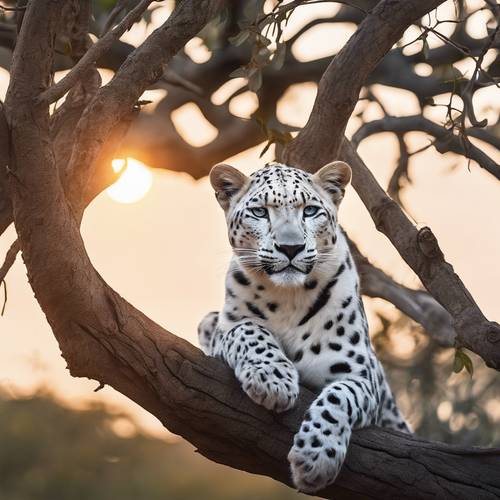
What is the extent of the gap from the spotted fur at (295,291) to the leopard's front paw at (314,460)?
1.16 feet

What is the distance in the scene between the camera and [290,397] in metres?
6.04

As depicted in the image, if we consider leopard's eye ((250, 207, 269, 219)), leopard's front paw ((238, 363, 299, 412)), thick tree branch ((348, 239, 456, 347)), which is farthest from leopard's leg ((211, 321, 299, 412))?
thick tree branch ((348, 239, 456, 347))

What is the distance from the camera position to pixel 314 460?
5746 mm

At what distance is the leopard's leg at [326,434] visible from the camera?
18.9ft

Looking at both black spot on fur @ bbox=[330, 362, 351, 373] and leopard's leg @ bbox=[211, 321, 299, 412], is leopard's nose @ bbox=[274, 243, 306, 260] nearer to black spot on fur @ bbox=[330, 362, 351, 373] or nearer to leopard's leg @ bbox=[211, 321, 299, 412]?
leopard's leg @ bbox=[211, 321, 299, 412]

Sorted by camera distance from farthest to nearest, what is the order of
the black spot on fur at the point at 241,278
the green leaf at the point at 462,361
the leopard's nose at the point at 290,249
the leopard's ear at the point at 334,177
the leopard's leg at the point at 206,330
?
the leopard's leg at the point at 206,330
the leopard's ear at the point at 334,177
the green leaf at the point at 462,361
the black spot on fur at the point at 241,278
the leopard's nose at the point at 290,249

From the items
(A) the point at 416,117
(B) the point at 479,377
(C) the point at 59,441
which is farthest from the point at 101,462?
(A) the point at 416,117

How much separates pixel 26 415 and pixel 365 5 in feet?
60.8

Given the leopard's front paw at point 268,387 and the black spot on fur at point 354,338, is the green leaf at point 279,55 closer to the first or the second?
the black spot on fur at point 354,338

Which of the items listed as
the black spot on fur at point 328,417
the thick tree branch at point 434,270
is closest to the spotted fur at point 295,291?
the black spot on fur at point 328,417

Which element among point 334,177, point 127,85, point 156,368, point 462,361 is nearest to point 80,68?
point 127,85

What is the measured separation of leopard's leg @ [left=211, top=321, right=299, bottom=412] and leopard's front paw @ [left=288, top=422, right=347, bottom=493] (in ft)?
0.81

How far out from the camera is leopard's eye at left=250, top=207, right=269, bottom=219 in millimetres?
6898

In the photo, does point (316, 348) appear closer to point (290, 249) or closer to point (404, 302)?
point (290, 249)
